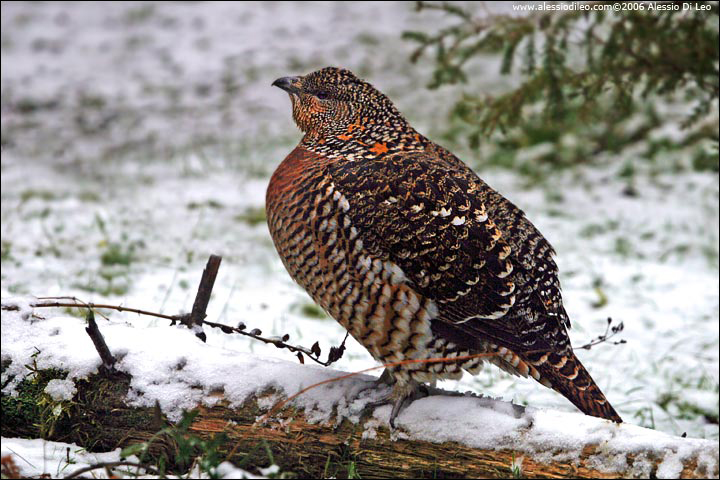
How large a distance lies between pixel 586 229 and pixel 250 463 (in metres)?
4.65

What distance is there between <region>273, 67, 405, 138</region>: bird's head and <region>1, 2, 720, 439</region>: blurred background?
49.5 inches

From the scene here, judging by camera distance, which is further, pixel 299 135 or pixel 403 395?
pixel 299 135

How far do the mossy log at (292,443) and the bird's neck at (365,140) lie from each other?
43.6 inches

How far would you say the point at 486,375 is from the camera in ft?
14.1

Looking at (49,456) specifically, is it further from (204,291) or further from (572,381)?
(572,381)

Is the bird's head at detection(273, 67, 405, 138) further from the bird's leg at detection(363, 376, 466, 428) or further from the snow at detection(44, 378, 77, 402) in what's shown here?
the snow at detection(44, 378, 77, 402)

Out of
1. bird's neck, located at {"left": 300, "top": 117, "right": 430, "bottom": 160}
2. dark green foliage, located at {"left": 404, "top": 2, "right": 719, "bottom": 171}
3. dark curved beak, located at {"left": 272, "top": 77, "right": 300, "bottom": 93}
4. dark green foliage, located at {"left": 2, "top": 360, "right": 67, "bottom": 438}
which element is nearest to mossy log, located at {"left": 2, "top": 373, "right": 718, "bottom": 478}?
dark green foliage, located at {"left": 2, "top": 360, "right": 67, "bottom": 438}

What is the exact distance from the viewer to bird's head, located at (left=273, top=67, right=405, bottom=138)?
11.2ft

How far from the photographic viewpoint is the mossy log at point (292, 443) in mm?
2395

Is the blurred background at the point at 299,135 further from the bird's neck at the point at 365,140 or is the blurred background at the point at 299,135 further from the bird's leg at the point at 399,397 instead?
the bird's neck at the point at 365,140

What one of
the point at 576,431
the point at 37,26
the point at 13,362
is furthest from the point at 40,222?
the point at 37,26

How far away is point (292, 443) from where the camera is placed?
257 centimetres

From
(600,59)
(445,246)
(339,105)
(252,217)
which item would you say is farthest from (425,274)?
(252,217)

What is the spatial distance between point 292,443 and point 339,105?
1592 millimetres
